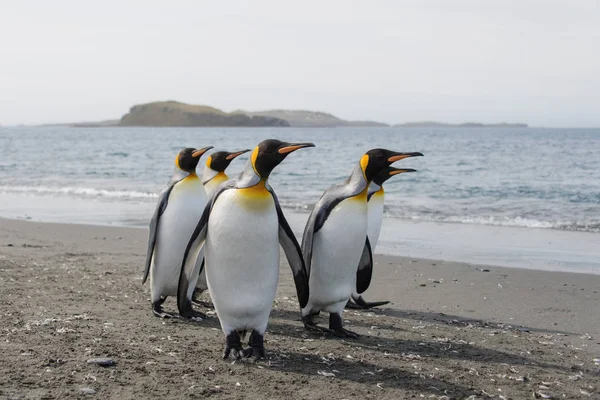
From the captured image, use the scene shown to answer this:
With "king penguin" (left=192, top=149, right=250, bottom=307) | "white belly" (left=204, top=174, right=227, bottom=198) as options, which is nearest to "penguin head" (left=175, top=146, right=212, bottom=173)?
"king penguin" (left=192, top=149, right=250, bottom=307)

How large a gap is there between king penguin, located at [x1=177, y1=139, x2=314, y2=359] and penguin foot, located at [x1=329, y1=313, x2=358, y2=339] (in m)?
0.85

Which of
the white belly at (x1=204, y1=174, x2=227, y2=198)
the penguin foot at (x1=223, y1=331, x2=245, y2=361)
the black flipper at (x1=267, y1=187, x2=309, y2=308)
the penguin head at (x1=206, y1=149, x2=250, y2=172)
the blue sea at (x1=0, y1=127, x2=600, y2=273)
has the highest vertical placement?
the penguin head at (x1=206, y1=149, x2=250, y2=172)

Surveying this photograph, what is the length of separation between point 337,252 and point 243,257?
3.51 feet

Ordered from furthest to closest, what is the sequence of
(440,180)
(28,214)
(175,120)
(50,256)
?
(175,120)
(440,180)
(28,214)
(50,256)

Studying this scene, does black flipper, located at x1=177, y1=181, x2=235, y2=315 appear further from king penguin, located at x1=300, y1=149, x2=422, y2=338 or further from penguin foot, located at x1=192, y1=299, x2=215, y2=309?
penguin foot, located at x1=192, y1=299, x2=215, y2=309

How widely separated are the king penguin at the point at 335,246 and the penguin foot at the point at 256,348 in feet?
2.88

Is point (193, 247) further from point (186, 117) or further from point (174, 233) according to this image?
point (186, 117)

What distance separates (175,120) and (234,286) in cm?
14386

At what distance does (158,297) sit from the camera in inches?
229

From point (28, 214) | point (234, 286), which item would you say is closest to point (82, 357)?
point (234, 286)

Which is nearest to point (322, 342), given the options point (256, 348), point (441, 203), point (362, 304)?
point (256, 348)

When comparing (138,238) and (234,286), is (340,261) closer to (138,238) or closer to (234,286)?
(234,286)

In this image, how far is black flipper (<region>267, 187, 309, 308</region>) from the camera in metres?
4.75

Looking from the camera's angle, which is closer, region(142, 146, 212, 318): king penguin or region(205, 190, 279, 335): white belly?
region(205, 190, 279, 335): white belly
